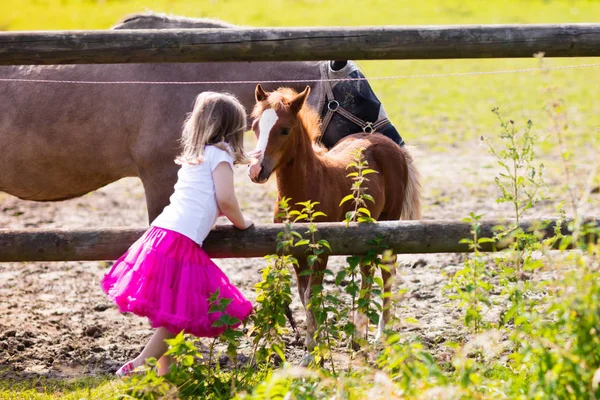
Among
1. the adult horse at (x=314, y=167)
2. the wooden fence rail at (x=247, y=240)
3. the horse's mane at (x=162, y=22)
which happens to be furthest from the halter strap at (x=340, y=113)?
the wooden fence rail at (x=247, y=240)

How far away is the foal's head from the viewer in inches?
164

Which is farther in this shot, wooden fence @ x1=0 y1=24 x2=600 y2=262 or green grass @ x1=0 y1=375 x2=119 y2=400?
green grass @ x1=0 y1=375 x2=119 y2=400

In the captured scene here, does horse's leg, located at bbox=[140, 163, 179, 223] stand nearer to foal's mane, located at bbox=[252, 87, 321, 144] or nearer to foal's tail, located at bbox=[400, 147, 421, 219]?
foal's mane, located at bbox=[252, 87, 321, 144]

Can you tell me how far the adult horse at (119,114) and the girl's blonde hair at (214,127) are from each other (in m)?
1.63

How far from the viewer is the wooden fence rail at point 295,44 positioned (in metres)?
3.84

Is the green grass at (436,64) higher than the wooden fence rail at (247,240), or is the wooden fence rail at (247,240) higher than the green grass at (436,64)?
the green grass at (436,64)

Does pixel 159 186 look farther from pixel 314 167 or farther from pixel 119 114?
pixel 314 167

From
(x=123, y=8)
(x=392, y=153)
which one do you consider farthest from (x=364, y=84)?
(x=123, y=8)

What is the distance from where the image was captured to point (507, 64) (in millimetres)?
19000

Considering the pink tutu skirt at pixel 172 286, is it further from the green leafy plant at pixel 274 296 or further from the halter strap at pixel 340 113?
the halter strap at pixel 340 113

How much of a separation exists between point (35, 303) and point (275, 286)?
9.64 ft

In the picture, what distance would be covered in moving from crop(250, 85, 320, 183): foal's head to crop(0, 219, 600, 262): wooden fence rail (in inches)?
15.7

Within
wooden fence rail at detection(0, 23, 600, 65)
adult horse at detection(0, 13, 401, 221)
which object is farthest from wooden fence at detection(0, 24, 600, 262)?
adult horse at detection(0, 13, 401, 221)

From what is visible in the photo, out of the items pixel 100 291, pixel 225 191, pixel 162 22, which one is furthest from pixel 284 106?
pixel 100 291
